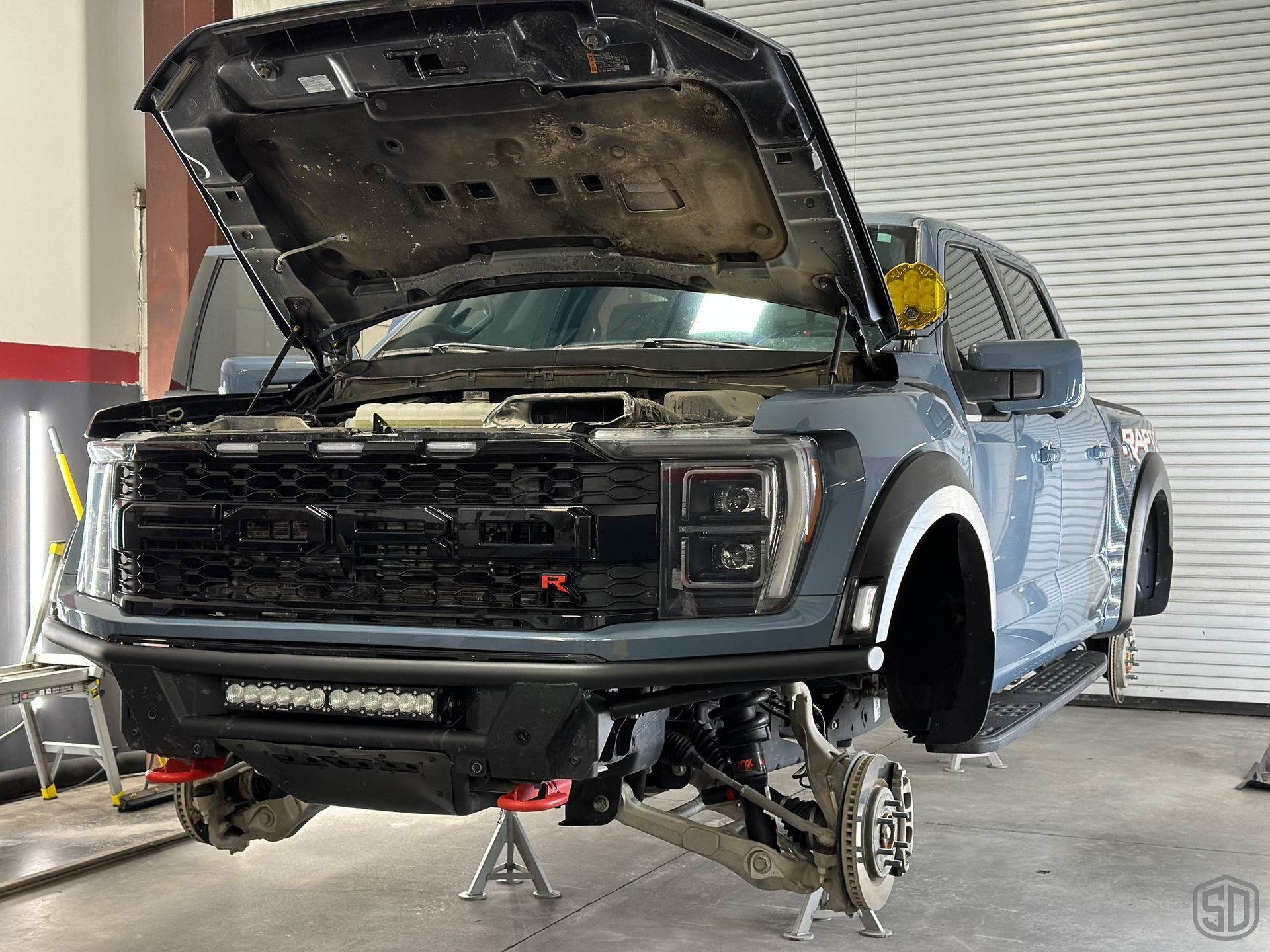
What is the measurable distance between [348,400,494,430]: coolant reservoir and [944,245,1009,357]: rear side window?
4.74 feet

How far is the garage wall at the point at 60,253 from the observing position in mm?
5688

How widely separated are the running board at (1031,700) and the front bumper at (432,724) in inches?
34.2

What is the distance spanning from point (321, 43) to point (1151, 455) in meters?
3.96

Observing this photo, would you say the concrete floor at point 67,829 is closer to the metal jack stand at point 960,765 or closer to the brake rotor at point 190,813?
the brake rotor at point 190,813

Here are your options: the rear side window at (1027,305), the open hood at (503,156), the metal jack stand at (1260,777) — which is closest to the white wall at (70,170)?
the open hood at (503,156)

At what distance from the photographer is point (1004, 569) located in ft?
12.1

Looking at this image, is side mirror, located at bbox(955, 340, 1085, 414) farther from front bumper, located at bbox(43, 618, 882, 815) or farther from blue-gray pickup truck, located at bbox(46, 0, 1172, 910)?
front bumper, located at bbox(43, 618, 882, 815)

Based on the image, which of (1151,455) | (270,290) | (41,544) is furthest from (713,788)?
(41,544)

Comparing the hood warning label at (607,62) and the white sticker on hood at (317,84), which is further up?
the white sticker on hood at (317,84)

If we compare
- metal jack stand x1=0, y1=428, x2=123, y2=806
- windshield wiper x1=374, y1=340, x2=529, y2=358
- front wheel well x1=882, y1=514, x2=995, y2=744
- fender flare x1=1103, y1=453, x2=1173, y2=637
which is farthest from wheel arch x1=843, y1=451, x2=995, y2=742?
metal jack stand x1=0, y1=428, x2=123, y2=806

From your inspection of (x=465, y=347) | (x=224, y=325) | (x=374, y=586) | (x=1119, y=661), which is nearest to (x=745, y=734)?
(x=374, y=586)

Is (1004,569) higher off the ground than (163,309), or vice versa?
(163,309)

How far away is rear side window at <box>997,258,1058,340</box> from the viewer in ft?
15.4

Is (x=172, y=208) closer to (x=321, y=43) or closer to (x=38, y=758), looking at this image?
(x=38, y=758)
